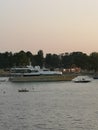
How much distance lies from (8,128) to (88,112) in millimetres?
18223

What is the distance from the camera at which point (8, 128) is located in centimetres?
5431

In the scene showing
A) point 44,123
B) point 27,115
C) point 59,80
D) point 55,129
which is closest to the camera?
point 55,129

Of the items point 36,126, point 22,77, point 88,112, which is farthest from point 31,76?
point 36,126

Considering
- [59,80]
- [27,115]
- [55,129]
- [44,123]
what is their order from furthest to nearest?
[59,80] < [27,115] < [44,123] < [55,129]

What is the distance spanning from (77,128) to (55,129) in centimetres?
229

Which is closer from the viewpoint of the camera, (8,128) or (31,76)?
(8,128)

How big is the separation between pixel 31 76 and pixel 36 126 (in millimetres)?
141113

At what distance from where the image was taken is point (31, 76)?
197000 mm

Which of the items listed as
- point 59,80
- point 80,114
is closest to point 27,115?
point 80,114

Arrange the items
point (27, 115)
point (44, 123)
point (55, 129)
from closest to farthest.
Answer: point (55, 129), point (44, 123), point (27, 115)

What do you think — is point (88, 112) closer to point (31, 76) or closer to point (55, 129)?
point (55, 129)

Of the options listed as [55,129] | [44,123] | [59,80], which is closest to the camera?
[55,129]

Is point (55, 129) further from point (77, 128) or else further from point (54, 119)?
point (54, 119)

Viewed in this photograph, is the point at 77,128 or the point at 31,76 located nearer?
the point at 77,128
